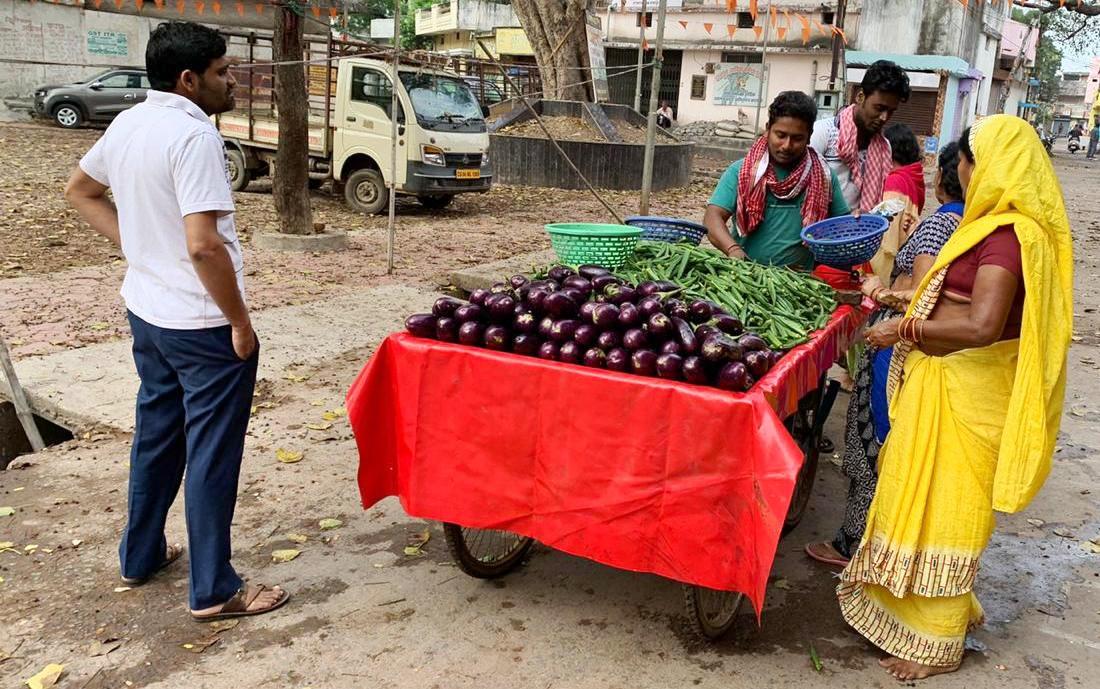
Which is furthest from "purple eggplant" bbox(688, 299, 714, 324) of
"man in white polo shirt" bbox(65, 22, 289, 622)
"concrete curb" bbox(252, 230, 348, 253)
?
"concrete curb" bbox(252, 230, 348, 253)

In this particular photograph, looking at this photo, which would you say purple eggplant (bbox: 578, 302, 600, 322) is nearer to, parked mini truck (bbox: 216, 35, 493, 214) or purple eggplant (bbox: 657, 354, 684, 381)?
Result: purple eggplant (bbox: 657, 354, 684, 381)

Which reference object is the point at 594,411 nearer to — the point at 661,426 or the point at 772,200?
the point at 661,426

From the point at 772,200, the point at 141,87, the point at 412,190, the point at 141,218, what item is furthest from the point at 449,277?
the point at 141,87

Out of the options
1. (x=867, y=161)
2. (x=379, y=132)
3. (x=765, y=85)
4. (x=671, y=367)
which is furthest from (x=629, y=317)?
(x=765, y=85)

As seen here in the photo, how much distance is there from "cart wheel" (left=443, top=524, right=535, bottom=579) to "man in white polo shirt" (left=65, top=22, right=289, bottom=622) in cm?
67

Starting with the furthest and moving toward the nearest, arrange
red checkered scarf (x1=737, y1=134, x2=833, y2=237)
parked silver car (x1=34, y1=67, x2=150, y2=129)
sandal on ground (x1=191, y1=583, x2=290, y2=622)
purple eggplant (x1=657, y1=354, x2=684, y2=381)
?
1. parked silver car (x1=34, y1=67, x2=150, y2=129)
2. red checkered scarf (x1=737, y1=134, x2=833, y2=237)
3. sandal on ground (x1=191, y1=583, x2=290, y2=622)
4. purple eggplant (x1=657, y1=354, x2=684, y2=381)

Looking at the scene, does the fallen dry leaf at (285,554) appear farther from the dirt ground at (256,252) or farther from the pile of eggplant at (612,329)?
the dirt ground at (256,252)

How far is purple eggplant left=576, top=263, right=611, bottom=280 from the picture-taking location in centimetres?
327

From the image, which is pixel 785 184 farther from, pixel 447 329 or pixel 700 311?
pixel 447 329

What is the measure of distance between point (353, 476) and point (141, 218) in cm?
195

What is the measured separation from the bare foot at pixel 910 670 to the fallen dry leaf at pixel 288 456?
2.96 meters

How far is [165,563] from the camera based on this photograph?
338 cm

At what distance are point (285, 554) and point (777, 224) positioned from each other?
9.06 feet

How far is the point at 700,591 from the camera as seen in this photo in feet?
9.49
